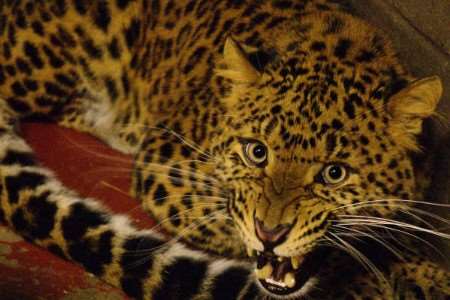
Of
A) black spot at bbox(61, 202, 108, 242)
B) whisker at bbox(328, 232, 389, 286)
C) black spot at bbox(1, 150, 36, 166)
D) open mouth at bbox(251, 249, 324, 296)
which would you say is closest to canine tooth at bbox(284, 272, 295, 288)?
open mouth at bbox(251, 249, 324, 296)

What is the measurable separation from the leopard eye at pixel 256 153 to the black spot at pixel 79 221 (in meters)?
0.77

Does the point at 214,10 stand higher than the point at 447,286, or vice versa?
the point at 214,10

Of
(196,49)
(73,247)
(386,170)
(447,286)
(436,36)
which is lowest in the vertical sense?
(73,247)

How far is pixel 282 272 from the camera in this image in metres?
3.35

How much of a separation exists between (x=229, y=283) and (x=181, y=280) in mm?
198

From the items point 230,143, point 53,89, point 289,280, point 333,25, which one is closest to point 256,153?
point 230,143

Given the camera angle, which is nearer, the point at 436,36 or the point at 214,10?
the point at 436,36

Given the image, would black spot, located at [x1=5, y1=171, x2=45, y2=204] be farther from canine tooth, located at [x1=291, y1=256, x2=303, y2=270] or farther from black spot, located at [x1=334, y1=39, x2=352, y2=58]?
black spot, located at [x1=334, y1=39, x2=352, y2=58]

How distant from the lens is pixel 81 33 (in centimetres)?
429

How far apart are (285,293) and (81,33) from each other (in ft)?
6.03

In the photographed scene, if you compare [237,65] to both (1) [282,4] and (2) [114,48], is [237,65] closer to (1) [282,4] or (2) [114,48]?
(1) [282,4]

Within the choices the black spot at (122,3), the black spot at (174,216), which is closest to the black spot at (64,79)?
the black spot at (122,3)

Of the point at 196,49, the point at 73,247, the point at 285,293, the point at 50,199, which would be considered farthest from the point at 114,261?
the point at 196,49

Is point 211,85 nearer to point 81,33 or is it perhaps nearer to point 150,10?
point 150,10
